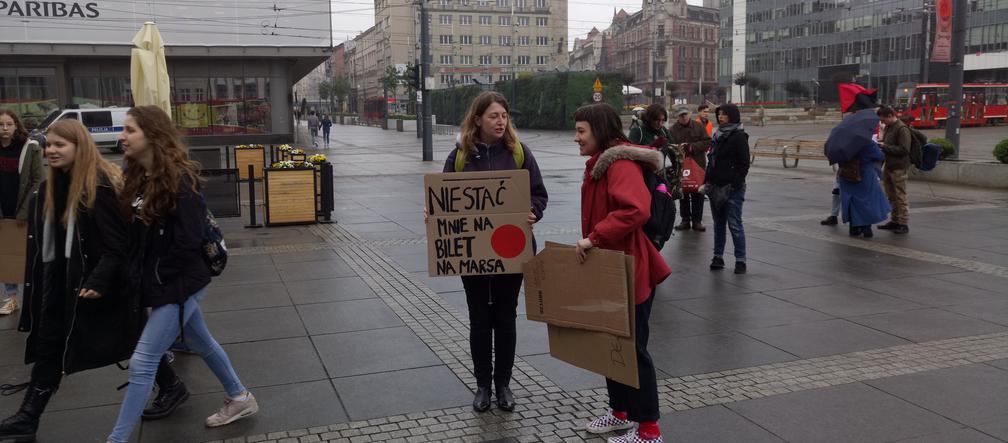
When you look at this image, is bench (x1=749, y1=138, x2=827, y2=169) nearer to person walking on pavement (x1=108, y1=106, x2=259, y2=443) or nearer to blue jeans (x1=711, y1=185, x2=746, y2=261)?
blue jeans (x1=711, y1=185, x2=746, y2=261)

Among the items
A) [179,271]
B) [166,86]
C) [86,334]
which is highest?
[166,86]

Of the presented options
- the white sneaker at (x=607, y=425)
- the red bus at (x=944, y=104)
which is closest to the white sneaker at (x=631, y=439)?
the white sneaker at (x=607, y=425)

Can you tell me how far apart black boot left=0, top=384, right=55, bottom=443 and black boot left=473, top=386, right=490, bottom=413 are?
2178mm

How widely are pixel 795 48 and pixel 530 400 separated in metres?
102

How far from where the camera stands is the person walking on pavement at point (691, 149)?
1095 cm

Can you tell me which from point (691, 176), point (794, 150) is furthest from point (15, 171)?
point (794, 150)

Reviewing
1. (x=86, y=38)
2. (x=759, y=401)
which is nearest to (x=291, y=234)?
(x=759, y=401)

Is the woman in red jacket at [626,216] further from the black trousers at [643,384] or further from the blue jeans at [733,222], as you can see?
the blue jeans at [733,222]

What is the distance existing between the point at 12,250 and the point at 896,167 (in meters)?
10.2

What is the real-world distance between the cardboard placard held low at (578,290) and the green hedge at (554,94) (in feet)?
148

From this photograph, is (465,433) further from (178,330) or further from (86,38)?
(86,38)

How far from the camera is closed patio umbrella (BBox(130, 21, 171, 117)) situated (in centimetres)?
809

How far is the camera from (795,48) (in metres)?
98.2

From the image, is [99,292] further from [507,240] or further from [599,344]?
[599,344]
